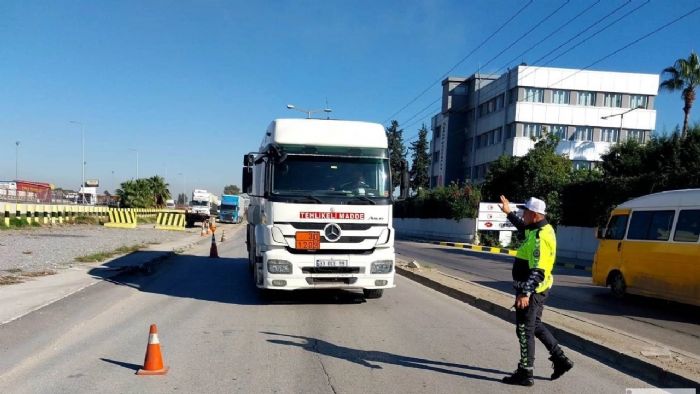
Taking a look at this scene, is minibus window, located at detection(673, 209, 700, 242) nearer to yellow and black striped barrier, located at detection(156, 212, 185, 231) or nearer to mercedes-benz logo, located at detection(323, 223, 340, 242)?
mercedes-benz logo, located at detection(323, 223, 340, 242)

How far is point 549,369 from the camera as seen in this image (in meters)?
6.39

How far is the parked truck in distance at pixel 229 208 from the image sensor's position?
65.1 meters

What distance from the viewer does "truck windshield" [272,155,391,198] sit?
10016 millimetres

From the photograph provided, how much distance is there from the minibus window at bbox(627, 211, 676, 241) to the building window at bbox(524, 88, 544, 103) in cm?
4647

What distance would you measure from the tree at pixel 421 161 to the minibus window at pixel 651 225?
78282 mm

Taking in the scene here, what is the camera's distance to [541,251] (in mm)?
5555

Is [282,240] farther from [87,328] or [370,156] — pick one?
[87,328]

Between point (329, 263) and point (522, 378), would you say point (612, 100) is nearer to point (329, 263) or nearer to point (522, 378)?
point (329, 263)

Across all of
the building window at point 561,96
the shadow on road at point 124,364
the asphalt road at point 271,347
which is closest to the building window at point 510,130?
the building window at point 561,96

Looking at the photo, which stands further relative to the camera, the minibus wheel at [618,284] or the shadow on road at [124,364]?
the minibus wheel at [618,284]

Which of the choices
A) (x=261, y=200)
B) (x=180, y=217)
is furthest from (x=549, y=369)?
(x=180, y=217)

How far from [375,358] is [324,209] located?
3.60 meters

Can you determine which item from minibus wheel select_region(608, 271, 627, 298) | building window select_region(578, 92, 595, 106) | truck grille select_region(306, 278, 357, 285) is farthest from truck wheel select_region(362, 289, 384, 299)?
building window select_region(578, 92, 595, 106)

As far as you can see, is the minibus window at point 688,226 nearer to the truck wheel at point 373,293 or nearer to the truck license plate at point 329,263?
the truck wheel at point 373,293
